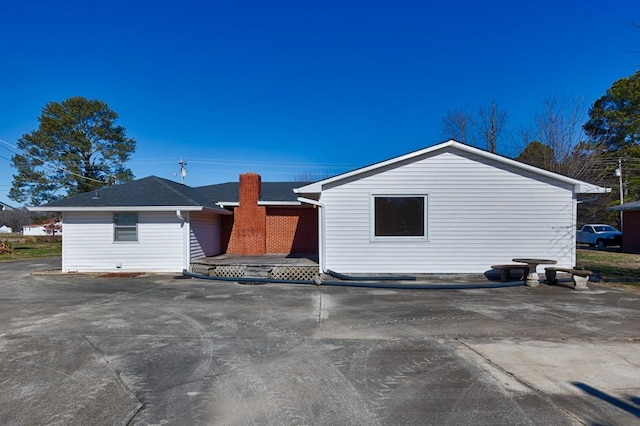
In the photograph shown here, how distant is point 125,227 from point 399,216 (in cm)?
980

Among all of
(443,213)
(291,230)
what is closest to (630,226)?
(443,213)

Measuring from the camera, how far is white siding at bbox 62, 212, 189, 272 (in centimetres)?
1391

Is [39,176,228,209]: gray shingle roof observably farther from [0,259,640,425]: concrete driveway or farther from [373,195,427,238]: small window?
[373,195,427,238]: small window

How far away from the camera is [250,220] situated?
1719 centimetres

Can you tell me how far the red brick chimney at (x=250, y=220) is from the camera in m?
16.9

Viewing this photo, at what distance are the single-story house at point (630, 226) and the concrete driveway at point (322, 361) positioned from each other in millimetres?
16062

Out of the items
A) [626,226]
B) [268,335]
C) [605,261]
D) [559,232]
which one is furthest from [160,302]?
[626,226]

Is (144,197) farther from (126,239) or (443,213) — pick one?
(443,213)

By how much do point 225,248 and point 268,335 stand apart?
508 inches

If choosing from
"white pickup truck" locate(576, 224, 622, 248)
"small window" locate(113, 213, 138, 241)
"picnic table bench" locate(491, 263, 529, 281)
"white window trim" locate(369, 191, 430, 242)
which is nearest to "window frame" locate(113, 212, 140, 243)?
"small window" locate(113, 213, 138, 241)

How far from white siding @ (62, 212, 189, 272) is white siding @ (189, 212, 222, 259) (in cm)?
60

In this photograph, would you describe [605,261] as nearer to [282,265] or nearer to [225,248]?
[282,265]

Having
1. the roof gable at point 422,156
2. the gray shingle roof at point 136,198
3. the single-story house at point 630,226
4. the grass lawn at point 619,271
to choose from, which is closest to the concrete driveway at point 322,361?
the grass lawn at point 619,271

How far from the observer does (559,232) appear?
453 inches
